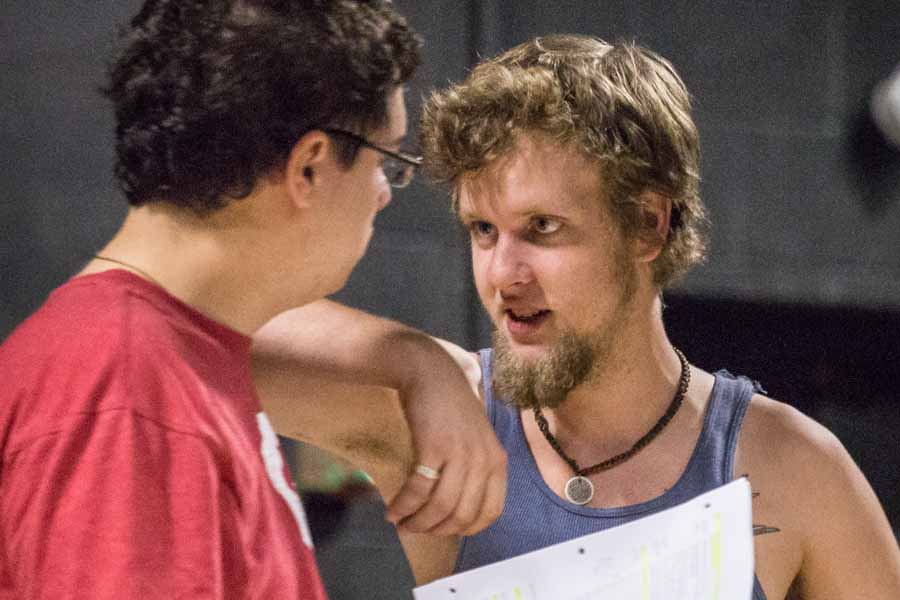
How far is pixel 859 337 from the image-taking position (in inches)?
142

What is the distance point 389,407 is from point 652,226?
0.45 m

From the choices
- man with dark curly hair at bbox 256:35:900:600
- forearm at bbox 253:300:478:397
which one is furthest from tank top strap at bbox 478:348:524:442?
forearm at bbox 253:300:478:397

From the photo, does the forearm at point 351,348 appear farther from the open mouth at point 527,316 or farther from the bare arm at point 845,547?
the bare arm at point 845,547

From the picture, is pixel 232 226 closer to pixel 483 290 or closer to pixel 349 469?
pixel 483 290

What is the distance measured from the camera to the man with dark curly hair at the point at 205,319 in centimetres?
99

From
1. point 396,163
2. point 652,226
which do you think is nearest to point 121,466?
point 396,163

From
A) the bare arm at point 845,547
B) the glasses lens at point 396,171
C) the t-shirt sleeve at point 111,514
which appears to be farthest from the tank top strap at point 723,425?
the t-shirt sleeve at point 111,514

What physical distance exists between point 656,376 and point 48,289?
4.23 feet

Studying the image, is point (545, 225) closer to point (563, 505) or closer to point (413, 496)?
point (563, 505)

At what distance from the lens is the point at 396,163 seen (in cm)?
130

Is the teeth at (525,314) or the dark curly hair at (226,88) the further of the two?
the teeth at (525,314)

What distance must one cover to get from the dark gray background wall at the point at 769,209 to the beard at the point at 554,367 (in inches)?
46.4

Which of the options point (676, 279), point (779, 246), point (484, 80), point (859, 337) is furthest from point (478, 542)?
point (859, 337)

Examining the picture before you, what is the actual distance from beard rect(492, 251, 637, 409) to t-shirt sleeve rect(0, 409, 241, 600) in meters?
0.75
